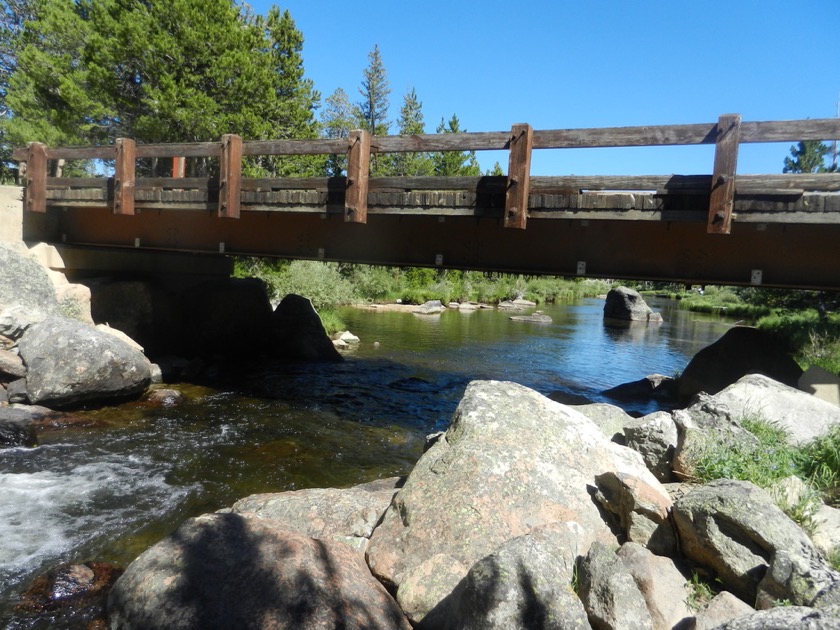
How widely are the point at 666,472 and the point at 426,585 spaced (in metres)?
2.90

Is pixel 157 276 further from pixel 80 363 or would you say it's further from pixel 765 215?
pixel 765 215

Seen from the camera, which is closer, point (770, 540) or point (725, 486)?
point (770, 540)

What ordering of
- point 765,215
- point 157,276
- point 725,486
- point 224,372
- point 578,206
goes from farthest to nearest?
point 157,276 < point 224,372 < point 578,206 < point 765,215 < point 725,486

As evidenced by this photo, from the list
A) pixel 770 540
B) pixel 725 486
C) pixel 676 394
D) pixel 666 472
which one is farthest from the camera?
pixel 676 394

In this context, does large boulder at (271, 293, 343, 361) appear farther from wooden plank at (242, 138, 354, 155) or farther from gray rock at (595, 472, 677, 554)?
gray rock at (595, 472, 677, 554)

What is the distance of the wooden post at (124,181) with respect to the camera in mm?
12124

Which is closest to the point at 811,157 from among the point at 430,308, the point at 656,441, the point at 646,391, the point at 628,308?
the point at 628,308

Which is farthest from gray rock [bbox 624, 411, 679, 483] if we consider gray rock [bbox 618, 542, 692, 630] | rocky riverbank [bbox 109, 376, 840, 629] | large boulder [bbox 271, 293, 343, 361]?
large boulder [bbox 271, 293, 343, 361]

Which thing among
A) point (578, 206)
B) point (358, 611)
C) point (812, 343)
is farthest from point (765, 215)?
point (812, 343)

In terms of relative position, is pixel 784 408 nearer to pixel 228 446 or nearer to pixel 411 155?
pixel 228 446

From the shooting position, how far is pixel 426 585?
4676mm

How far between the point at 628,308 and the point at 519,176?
31500 millimetres

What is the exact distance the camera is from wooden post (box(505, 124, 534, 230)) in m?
8.62

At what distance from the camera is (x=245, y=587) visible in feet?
13.9
